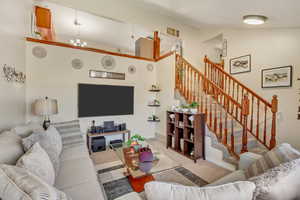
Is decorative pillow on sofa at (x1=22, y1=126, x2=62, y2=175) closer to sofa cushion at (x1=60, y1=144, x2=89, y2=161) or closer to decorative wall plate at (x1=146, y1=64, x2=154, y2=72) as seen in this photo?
sofa cushion at (x1=60, y1=144, x2=89, y2=161)

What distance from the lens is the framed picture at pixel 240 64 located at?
3532 millimetres

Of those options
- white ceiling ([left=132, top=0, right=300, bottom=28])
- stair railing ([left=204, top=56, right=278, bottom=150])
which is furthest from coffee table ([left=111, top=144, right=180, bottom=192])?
white ceiling ([left=132, top=0, right=300, bottom=28])

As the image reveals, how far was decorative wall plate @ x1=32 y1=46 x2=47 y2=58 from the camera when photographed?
3.01 m

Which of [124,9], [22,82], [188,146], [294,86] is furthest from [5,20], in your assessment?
[294,86]

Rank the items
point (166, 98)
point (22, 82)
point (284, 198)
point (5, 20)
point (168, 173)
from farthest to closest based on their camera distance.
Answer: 1. point (166, 98)
2. point (22, 82)
3. point (168, 173)
4. point (5, 20)
5. point (284, 198)

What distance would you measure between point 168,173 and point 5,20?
10.5ft

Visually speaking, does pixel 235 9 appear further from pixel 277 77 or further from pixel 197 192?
pixel 197 192

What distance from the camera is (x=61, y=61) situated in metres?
3.28

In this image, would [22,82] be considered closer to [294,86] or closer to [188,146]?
[188,146]

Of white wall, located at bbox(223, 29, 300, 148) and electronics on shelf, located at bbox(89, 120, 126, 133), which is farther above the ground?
white wall, located at bbox(223, 29, 300, 148)

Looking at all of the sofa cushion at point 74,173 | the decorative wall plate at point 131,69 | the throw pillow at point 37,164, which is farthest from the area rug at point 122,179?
the decorative wall plate at point 131,69

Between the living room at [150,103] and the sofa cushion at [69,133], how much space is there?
0.02 m

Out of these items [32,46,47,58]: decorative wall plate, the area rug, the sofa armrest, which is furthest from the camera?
[32,46,47,58]: decorative wall plate

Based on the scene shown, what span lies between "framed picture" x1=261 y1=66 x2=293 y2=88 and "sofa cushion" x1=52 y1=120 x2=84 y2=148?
13.1ft
